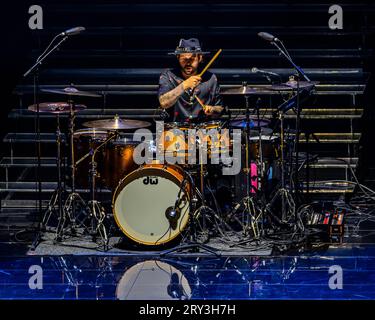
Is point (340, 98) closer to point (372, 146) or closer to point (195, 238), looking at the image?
point (372, 146)

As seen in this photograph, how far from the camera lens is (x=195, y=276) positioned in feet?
21.1

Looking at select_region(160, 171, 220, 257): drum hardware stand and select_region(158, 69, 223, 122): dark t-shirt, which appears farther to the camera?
select_region(158, 69, 223, 122): dark t-shirt

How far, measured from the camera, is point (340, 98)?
9914mm

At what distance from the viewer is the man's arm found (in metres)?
7.65

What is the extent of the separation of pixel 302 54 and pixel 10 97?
3549 mm

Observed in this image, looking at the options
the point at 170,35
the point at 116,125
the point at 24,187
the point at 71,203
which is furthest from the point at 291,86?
the point at 24,187

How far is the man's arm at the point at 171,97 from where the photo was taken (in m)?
7.65

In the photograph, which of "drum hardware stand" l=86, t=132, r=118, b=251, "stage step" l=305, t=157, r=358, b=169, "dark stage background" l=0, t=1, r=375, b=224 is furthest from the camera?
"dark stage background" l=0, t=1, r=375, b=224

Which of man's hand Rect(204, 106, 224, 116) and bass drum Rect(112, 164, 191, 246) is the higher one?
man's hand Rect(204, 106, 224, 116)

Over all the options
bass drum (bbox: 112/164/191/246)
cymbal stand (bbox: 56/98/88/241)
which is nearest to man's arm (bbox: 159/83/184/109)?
bass drum (bbox: 112/164/191/246)

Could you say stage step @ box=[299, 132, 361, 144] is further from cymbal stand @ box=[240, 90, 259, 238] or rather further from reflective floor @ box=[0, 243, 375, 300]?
reflective floor @ box=[0, 243, 375, 300]

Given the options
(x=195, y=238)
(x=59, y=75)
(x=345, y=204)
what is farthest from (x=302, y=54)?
(x=195, y=238)

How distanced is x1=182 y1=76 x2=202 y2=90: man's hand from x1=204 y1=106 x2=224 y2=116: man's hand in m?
0.31
